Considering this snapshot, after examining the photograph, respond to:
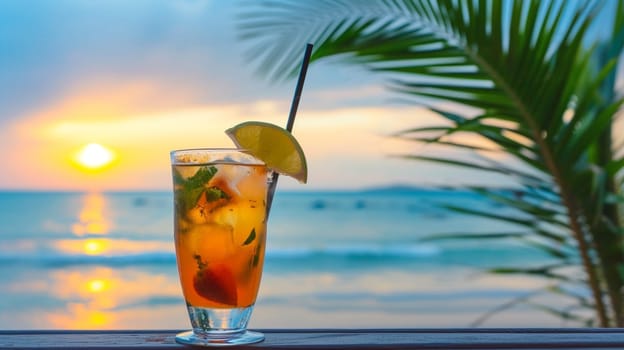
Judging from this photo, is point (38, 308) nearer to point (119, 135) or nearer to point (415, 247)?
point (119, 135)

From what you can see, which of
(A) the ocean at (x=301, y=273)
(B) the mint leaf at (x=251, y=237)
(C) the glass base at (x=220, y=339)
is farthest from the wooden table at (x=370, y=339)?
(A) the ocean at (x=301, y=273)

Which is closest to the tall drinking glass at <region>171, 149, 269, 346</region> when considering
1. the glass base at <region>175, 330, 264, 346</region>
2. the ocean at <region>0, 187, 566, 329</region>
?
the glass base at <region>175, 330, 264, 346</region>

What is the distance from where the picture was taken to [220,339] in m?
0.86

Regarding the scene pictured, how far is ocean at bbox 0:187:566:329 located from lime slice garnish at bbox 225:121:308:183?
1.78 metres

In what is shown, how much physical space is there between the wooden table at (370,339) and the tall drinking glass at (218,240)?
0.15 ft

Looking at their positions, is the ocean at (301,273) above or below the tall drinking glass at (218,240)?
above

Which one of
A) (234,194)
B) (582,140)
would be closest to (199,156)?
(234,194)

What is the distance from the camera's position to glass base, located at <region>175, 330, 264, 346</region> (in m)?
0.84

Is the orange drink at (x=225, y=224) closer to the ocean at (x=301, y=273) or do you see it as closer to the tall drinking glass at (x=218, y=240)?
the tall drinking glass at (x=218, y=240)

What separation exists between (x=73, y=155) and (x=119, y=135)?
4.81 feet

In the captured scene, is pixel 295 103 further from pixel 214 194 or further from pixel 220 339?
pixel 220 339

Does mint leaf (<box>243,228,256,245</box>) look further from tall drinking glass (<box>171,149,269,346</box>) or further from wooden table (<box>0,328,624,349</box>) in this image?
wooden table (<box>0,328,624,349</box>)

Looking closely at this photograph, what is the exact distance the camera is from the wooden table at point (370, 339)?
85cm

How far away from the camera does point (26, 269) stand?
10.6 m
